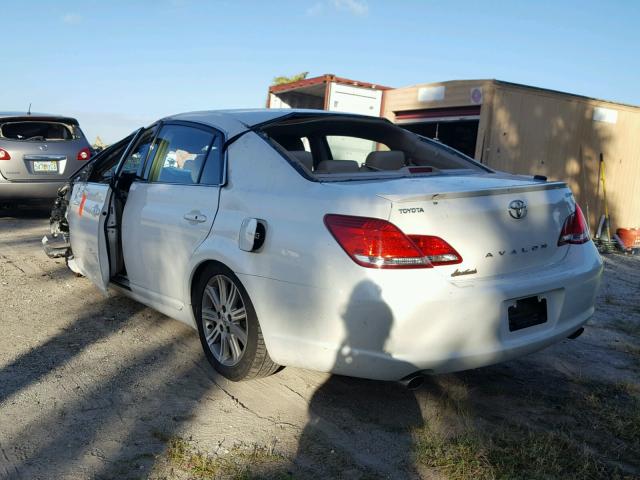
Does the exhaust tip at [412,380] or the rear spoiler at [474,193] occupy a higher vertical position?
the rear spoiler at [474,193]

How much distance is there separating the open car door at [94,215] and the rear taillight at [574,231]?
3.14m

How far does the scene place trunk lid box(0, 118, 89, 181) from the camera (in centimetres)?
926

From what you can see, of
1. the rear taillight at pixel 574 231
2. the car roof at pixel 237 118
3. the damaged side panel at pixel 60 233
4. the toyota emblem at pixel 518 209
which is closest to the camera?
the toyota emblem at pixel 518 209

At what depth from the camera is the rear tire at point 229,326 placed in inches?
131

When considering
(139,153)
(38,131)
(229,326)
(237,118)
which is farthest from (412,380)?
(38,131)

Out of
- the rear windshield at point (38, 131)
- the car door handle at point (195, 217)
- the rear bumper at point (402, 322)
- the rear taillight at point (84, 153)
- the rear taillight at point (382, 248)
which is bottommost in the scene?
the rear bumper at point (402, 322)

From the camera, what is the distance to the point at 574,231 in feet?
11.2

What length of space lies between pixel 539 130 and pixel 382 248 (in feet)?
31.1

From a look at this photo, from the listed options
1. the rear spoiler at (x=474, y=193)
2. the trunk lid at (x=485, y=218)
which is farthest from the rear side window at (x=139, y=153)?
the rear spoiler at (x=474, y=193)

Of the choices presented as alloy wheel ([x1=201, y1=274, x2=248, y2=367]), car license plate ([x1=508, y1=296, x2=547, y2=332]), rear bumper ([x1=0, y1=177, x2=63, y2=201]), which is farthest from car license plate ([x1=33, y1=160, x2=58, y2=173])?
car license plate ([x1=508, y1=296, x2=547, y2=332])

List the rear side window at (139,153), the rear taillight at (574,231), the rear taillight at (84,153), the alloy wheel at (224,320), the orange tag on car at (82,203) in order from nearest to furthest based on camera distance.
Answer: the rear taillight at (574,231) → the alloy wheel at (224,320) → the rear side window at (139,153) → the orange tag on car at (82,203) → the rear taillight at (84,153)

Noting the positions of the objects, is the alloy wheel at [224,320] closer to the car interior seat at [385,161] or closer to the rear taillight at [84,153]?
the car interior seat at [385,161]

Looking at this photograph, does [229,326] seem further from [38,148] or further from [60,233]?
[38,148]

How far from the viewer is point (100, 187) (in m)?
4.75
